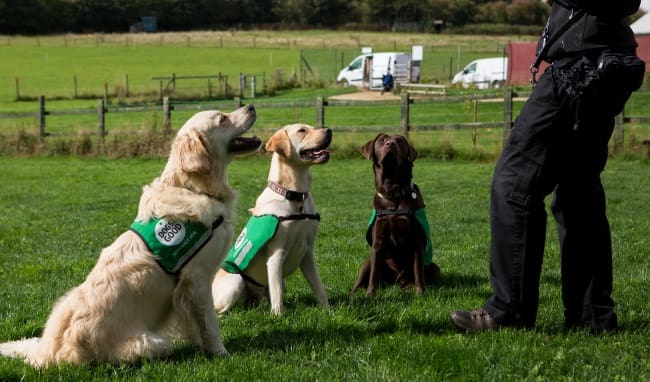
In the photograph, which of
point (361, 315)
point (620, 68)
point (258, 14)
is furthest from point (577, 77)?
point (258, 14)

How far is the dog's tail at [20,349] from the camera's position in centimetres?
393

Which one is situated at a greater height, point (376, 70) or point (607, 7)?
point (376, 70)

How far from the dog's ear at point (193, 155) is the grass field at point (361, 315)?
1080 millimetres

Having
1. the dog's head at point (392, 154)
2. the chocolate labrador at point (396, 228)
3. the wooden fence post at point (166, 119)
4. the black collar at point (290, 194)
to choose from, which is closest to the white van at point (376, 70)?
the wooden fence post at point (166, 119)

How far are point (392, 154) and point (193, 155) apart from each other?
2.27 m

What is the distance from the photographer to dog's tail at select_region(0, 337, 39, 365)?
3930mm

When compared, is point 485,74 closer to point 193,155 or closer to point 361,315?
point 361,315

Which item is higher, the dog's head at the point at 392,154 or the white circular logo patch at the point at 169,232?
the dog's head at the point at 392,154

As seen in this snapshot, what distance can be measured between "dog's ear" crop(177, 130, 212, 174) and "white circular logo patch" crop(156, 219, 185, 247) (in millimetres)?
345

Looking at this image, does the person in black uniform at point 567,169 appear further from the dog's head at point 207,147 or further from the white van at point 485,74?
the white van at point 485,74

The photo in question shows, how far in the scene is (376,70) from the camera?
144 feet

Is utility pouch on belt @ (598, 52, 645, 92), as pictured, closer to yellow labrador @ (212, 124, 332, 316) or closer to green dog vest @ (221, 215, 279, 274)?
yellow labrador @ (212, 124, 332, 316)

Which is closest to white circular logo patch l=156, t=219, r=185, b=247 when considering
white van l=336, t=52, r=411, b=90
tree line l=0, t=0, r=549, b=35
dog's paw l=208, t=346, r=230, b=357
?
dog's paw l=208, t=346, r=230, b=357

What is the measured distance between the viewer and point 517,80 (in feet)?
123
